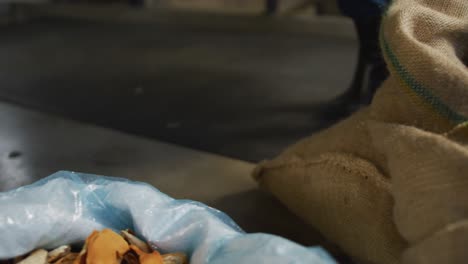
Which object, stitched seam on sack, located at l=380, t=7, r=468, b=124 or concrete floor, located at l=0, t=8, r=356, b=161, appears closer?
stitched seam on sack, located at l=380, t=7, r=468, b=124

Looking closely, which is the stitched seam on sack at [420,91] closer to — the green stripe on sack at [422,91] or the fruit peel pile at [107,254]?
the green stripe on sack at [422,91]

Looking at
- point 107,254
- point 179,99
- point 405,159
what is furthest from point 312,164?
point 179,99

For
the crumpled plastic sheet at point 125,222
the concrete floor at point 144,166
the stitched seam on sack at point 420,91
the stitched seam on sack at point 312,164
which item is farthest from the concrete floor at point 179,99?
the stitched seam on sack at point 420,91

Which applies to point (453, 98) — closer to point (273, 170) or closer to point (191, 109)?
point (273, 170)

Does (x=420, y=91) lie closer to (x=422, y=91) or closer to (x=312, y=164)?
(x=422, y=91)

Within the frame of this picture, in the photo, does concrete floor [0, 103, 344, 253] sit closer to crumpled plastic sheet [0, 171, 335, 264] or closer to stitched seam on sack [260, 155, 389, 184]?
stitched seam on sack [260, 155, 389, 184]

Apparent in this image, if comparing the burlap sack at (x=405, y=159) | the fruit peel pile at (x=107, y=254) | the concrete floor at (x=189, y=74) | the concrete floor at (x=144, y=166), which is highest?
the burlap sack at (x=405, y=159)

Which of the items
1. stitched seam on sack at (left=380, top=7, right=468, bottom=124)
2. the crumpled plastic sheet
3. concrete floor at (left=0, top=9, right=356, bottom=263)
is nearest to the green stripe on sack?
stitched seam on sack at (left=380, top=7, right=468, bottom=124)
